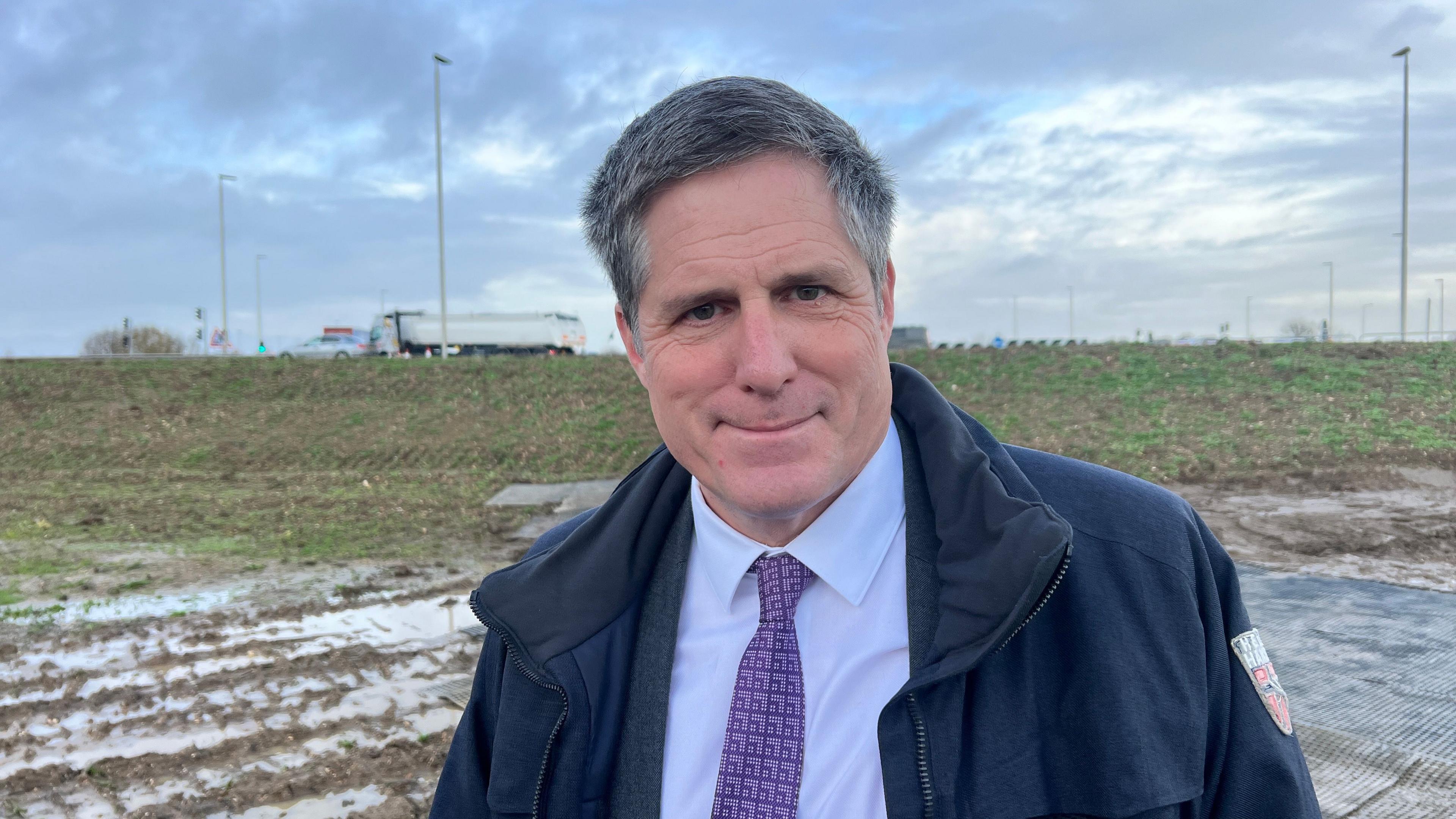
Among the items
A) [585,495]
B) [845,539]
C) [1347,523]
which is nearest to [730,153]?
[845,539]

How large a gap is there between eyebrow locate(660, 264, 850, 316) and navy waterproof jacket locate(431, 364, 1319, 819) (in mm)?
401

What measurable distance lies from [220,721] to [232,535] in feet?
22.3

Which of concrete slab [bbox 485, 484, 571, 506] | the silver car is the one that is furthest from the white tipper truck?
concrete slab [bbox 485, 484, 571, 506]

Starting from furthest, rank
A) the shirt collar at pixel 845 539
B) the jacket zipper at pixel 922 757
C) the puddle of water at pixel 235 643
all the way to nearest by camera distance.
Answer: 1. the puddle of water at pixel 235 643
2. the shirt collar at pixel 845 539
3. the jacket zipper at pixel 922 757

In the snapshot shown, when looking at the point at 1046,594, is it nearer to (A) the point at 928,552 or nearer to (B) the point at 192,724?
(A) the point at 928,552

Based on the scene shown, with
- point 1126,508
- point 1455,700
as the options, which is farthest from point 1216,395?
point 1126,508

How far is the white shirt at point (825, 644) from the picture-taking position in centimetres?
161

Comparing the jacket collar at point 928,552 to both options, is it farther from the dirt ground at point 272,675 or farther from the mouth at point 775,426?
the dirt ground at point 272,675

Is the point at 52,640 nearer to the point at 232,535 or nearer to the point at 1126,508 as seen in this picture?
the point at 232,535

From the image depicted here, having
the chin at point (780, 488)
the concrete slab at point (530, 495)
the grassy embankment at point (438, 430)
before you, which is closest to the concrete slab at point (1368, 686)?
the chin at point (780, 488)

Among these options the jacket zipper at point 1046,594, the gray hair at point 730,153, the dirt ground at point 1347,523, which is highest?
the gray hair at point 730,153

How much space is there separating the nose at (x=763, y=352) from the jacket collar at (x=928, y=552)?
367mm

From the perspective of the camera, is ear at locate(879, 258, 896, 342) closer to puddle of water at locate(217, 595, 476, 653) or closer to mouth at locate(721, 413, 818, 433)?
mouth at locate(721, 413, 818, 433)

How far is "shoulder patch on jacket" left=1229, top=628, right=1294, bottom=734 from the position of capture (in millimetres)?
1561
